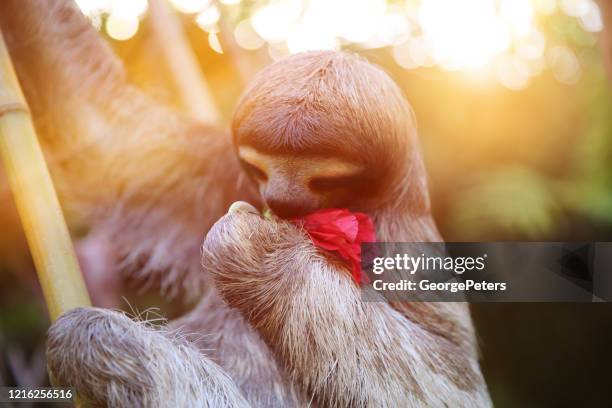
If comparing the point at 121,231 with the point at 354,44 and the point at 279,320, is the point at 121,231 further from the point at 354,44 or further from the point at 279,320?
the point at 354,44

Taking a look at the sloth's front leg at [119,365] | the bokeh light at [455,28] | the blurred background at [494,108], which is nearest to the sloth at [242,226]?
Answer: the sloth's front leg at [119,365]

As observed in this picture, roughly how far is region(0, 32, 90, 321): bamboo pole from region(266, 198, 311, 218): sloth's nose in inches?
26.7

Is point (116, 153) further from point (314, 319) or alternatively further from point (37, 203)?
point (314, 319)

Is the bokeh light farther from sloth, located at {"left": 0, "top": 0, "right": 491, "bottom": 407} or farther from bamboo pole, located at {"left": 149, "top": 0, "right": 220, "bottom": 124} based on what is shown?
sloth, located at {"left": 0, "top": 0, "right": 491, "bottom": 407}

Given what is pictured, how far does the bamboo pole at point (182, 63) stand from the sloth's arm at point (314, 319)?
1.93 ft

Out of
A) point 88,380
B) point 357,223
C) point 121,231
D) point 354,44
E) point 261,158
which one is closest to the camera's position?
point 88,380

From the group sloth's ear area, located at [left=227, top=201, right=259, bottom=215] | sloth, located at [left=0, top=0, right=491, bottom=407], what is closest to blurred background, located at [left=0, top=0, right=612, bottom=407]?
sloth, located at [left=0, top=0, right=491, bottom=407]

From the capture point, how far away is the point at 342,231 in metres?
1.86

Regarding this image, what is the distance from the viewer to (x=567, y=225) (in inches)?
84.4

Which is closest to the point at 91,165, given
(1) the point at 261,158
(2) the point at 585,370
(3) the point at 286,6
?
(1) the point at 261,158

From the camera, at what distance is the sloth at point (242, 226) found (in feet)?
5.63

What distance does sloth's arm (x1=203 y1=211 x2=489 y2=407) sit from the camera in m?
1.71

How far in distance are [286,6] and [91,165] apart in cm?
93

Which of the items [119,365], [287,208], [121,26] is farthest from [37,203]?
[287,208]
